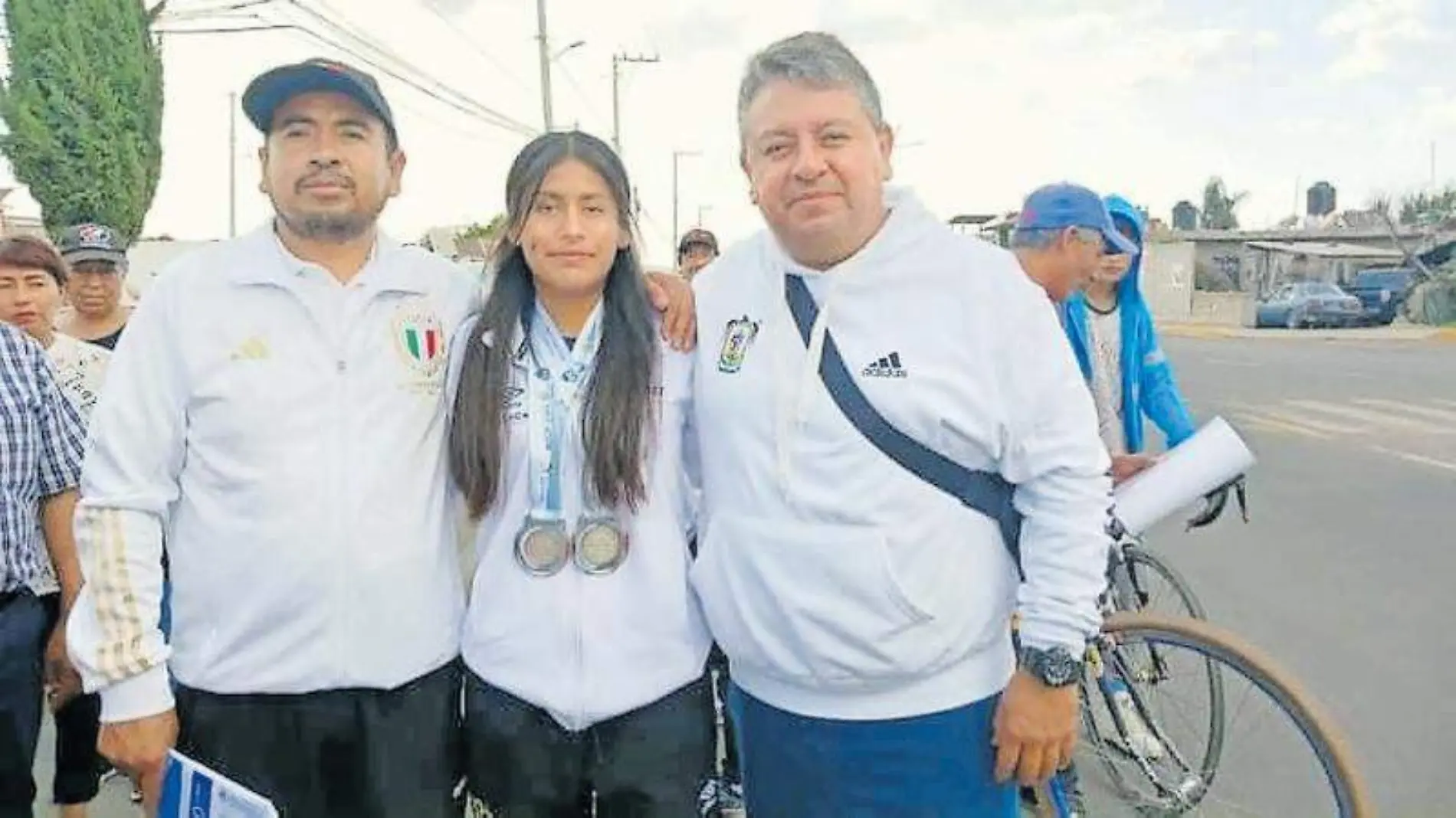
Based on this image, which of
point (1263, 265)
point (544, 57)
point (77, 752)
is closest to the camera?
point (77, 752)

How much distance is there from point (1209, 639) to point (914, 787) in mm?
999

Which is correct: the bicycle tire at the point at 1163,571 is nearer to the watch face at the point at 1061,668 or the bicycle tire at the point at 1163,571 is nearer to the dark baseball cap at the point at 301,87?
the watch face at the point at 1061,668

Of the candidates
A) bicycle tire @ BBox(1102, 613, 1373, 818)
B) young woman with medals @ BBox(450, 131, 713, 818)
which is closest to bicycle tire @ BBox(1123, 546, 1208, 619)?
bicycle tire @ BBox(1102, 613, 1373, 818)

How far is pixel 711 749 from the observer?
8.46 ft

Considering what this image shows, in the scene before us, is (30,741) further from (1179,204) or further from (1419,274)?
(1179,204)

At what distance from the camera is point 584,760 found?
246 cm

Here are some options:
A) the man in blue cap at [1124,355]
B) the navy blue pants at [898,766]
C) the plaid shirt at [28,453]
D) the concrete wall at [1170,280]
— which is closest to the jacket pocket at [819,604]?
the navy blue pants at [898,766]

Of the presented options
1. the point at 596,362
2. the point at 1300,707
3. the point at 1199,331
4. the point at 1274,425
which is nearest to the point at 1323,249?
the point at 1199,331

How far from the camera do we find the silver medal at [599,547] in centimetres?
244

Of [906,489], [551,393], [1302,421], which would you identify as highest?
[551,393]

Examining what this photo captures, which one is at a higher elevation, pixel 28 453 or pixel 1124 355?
pixel 1124 355

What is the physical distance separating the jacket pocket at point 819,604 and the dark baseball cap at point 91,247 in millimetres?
3549

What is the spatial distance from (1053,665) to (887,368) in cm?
61

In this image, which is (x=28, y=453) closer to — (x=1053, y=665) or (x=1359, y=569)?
(x=1053, y=665)
